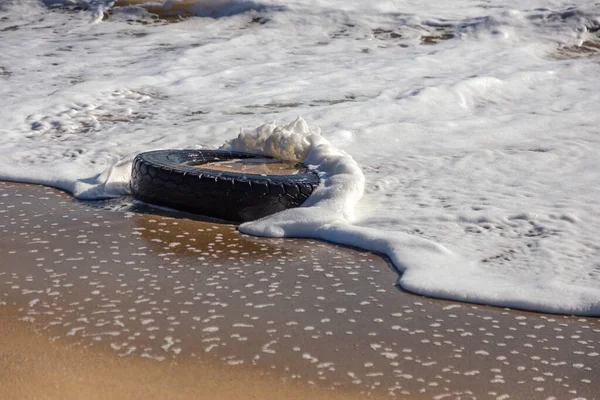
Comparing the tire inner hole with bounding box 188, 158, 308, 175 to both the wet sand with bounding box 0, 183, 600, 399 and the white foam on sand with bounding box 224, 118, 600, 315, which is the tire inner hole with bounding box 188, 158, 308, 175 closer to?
the white foam on sand with bounding box 224, 118, 600, 315

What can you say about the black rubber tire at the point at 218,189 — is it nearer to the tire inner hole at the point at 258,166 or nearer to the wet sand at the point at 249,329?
the tire inner hole at the point at 258,166

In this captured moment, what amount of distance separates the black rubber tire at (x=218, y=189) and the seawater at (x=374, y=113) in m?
0.09

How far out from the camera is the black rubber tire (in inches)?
140

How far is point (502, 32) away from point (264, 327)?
20.9 ft

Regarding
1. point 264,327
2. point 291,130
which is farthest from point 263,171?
point 264,327

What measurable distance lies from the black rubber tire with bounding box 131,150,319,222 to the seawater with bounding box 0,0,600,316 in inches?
3.7

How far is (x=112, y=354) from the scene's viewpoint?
88.2 inches

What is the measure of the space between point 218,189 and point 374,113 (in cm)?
227

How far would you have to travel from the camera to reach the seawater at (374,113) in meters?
3.26

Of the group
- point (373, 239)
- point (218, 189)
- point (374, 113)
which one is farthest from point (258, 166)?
point (374, 113)

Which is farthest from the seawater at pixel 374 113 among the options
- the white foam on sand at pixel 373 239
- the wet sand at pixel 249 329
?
the wet sand at pixel 249 329

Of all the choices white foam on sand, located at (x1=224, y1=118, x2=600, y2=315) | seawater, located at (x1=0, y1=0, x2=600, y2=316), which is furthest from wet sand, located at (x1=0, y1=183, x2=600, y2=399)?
seawater, located at (x1=0, y1=0, x2=600, y2=316)

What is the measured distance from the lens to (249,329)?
2.44 meters

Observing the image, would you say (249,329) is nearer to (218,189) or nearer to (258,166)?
(218,189)
